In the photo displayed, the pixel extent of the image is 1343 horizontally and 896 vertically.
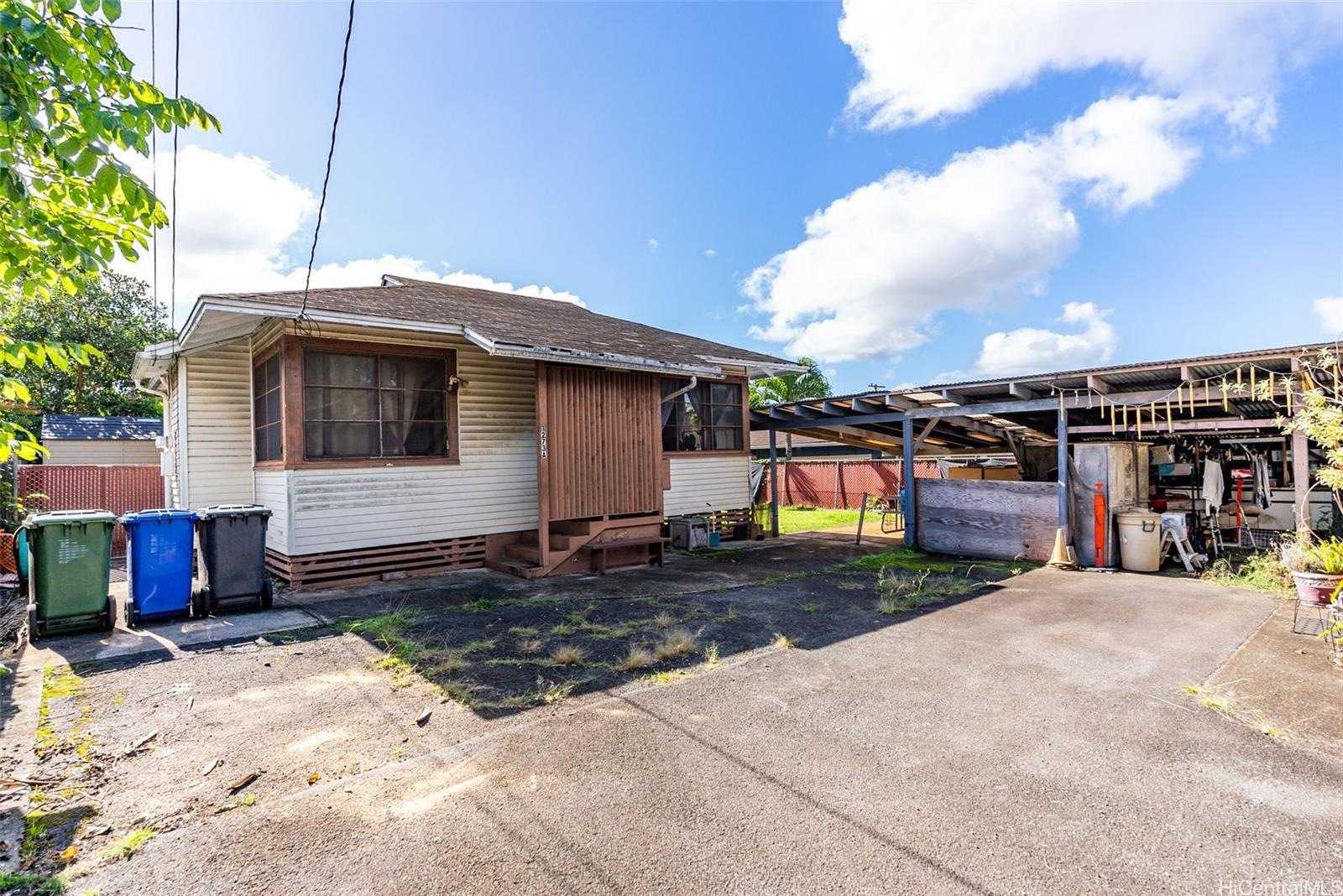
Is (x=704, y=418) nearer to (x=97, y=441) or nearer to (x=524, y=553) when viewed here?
(x=524, y=553)

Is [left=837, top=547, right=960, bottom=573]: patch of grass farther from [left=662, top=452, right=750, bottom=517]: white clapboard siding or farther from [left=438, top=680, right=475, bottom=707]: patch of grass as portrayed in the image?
[left=438, top=680, right=475, bottom=707]: patch of grass

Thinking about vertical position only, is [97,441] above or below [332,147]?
below

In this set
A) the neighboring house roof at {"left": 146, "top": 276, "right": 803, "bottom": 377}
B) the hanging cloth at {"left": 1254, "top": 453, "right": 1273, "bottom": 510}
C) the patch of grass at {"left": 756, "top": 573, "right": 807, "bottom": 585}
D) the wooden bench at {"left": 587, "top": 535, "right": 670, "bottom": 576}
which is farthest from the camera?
the hanging cloth at {"left": 1254, "top": 453, "right": 1273, "bottom": 510}

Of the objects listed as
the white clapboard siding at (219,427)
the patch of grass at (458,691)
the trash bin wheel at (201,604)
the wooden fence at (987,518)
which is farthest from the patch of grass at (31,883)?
the wooden fence at (987,518)

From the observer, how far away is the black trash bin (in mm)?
6008

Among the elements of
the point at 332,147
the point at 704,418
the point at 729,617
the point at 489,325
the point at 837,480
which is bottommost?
the point at 729,617

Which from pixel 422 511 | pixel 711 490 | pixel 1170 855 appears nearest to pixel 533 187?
pixel 422 511

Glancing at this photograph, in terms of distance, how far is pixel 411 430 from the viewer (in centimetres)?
826

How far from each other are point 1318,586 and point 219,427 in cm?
1260

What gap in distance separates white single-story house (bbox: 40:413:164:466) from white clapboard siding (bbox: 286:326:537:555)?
16.5 m

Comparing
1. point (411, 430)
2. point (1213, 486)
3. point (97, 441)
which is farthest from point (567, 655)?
point (97, 441)

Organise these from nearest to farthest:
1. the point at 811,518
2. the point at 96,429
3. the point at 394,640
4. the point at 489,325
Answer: the point at 394,640, the point at 489,325, the point at 811,518, the point at 96,429

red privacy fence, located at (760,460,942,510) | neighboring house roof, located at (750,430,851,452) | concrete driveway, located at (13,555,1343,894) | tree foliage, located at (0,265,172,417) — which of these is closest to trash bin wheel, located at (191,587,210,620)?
concrete driveway, located at (13,555,1343,894)

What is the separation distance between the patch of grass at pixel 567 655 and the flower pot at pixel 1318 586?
6.52m
